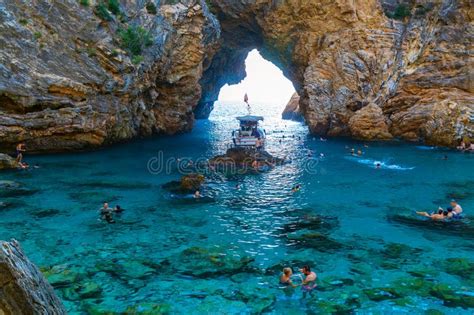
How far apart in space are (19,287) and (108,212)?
622 inches

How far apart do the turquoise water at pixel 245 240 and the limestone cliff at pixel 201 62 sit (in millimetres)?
6361

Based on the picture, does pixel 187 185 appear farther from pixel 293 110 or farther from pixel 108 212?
pixel 293 110

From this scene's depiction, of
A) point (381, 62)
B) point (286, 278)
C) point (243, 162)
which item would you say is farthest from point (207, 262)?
point (381, 62)

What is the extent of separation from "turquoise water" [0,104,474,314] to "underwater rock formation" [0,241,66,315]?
241 inches

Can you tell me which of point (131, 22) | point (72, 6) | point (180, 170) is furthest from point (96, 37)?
point (180, 170)

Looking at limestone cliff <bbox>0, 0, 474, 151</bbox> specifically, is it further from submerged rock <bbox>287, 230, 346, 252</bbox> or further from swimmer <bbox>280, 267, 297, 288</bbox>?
swimmer <bbox>280, 267, 297, 288</bbox>

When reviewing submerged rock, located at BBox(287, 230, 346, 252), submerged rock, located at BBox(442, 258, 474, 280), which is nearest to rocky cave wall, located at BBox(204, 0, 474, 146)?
submerged rock, located at BBox(442, 258, 474, 280)

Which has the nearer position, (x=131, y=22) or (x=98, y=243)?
(x=98, y=243)

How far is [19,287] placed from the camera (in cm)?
555

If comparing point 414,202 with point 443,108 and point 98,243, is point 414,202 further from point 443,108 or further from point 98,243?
point 443,108

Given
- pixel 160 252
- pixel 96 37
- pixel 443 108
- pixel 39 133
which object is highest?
pixel 96 37

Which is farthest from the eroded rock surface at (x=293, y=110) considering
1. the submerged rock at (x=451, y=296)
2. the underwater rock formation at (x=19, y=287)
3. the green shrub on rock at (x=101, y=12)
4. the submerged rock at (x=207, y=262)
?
the underwater rock formation at (x=19, y=287)

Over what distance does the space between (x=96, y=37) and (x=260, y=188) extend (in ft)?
78.8

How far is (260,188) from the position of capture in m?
28.5
